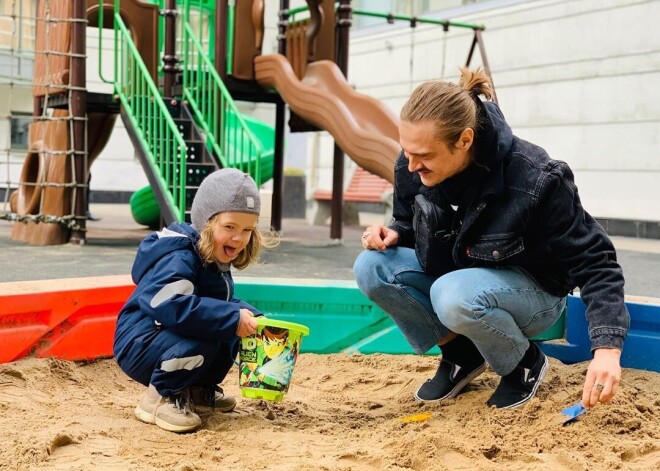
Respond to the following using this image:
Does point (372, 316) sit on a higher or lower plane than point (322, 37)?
lower

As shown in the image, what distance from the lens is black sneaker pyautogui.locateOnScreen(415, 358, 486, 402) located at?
256 cm

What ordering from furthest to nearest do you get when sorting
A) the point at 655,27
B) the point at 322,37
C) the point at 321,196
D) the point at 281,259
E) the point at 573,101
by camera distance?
the point at 321,196 → the point at 573,101 → the point at 655,27 → the point at 322,37 → the point at 281,259

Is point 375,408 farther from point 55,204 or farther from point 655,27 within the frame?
point 655,27

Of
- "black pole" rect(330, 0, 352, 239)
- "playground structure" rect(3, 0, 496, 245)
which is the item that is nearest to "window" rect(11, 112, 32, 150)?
"playground structure" rect(3, 0, 496, 245)

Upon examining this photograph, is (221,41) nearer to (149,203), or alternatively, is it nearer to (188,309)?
(149,203)

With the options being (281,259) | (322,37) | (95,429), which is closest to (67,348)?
(95,429)

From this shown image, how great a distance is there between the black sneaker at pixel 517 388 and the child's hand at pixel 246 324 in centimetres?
76

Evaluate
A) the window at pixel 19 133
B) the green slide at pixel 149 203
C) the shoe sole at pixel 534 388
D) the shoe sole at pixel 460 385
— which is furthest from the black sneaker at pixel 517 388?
the window at pixel 19 133

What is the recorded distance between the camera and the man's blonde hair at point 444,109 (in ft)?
6.81

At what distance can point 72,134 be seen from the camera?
21.5 ft

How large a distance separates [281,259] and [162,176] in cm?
113

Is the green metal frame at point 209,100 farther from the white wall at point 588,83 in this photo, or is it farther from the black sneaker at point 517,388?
the white wall at point 588,83

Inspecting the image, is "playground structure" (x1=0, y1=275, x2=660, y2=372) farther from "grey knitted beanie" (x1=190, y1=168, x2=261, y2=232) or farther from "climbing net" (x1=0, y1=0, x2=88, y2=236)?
"climbing net" (x1=0, y1=0, x2=88, y2=236)

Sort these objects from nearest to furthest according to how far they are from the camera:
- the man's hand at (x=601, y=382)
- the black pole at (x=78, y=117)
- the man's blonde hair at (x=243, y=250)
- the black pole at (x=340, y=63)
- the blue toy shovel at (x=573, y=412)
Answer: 1. the man's hand at (x=601, y=382)
2. the blue toy shovel at (x=573, y=412)
3. the man's blonde hair at (x=243, y=250)
4. the black pole at (x=78, y=117)
5. the black pole at (x=340, y=63)
